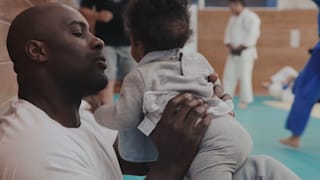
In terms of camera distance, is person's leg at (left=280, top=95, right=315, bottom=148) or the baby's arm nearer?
the baby's arm

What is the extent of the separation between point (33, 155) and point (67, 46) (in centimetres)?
20

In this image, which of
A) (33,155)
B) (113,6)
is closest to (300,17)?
(113,6)

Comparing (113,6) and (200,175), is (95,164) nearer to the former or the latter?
(200,175)

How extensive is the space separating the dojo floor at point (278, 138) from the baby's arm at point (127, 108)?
108 centimetres

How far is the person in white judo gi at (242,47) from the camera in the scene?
6203mm

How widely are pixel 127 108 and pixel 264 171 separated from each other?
0.33m

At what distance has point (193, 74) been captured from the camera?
123cm

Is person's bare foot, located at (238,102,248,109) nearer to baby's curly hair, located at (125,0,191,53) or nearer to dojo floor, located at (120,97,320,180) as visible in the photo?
dojo floor, located at (120,97,320,180)

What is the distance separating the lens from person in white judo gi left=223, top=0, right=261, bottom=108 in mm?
6203

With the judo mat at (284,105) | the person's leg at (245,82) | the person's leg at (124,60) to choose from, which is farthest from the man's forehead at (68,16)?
the person's leg at (245,82)

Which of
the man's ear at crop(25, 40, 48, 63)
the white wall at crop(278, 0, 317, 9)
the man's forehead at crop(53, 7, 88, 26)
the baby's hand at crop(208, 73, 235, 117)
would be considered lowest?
the white wall at crop(278, 0, 317, 9)

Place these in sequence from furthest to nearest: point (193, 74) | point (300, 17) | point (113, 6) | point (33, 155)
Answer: point (300, 17), point (113, 6), point (193, 74), point (33, 155)

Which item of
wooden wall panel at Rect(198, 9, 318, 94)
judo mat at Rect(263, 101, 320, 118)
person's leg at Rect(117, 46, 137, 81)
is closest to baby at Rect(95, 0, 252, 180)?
person's leg at Rect(117, 46, 137, 81)

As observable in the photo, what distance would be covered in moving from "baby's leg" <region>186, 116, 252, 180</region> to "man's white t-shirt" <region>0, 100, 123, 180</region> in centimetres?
30
